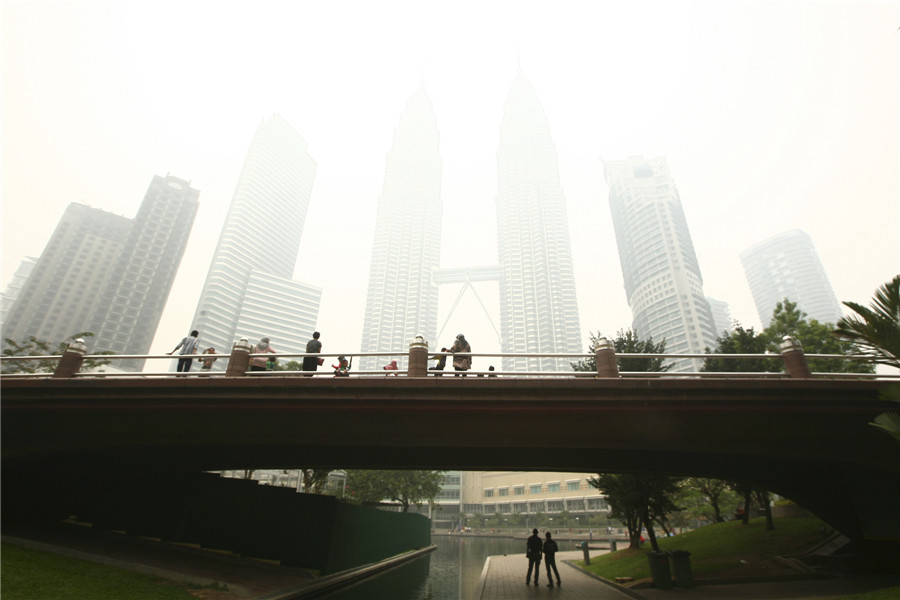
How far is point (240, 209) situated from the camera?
188 m

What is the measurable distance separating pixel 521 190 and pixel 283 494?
18634 centimetres

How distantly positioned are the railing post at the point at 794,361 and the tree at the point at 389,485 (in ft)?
134

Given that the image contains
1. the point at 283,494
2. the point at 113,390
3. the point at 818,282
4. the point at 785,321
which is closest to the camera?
the point at 113,390

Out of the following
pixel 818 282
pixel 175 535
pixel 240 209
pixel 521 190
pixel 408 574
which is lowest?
pixel 408 574

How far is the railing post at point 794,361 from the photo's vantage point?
38.6ft

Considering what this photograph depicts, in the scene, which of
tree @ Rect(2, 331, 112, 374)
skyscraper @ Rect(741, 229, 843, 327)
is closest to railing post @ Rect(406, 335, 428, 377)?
tree @ Rect(2, 331, 112, 374)

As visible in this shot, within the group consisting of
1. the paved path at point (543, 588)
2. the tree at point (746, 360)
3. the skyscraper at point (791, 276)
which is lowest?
the paved path at point (543, 588)

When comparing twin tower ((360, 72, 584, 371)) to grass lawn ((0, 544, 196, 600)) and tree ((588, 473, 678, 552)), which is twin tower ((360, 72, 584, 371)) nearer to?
tree ((588, 473, 678, 552))

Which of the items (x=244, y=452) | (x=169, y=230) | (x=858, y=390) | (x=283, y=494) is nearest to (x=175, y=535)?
(x=283, y=494)

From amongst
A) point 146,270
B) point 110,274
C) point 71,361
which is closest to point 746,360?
point 71,361

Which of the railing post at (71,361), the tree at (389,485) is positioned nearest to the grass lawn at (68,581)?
the railing post at (71,361)

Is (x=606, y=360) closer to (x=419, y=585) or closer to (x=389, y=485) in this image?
(x=419, y=585)

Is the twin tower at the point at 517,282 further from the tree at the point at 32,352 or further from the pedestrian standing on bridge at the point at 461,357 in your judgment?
the pedestrian standing on bridge at the point at 461,357

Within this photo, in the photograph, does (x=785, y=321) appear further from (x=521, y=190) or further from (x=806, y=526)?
(x=521, y=190)
